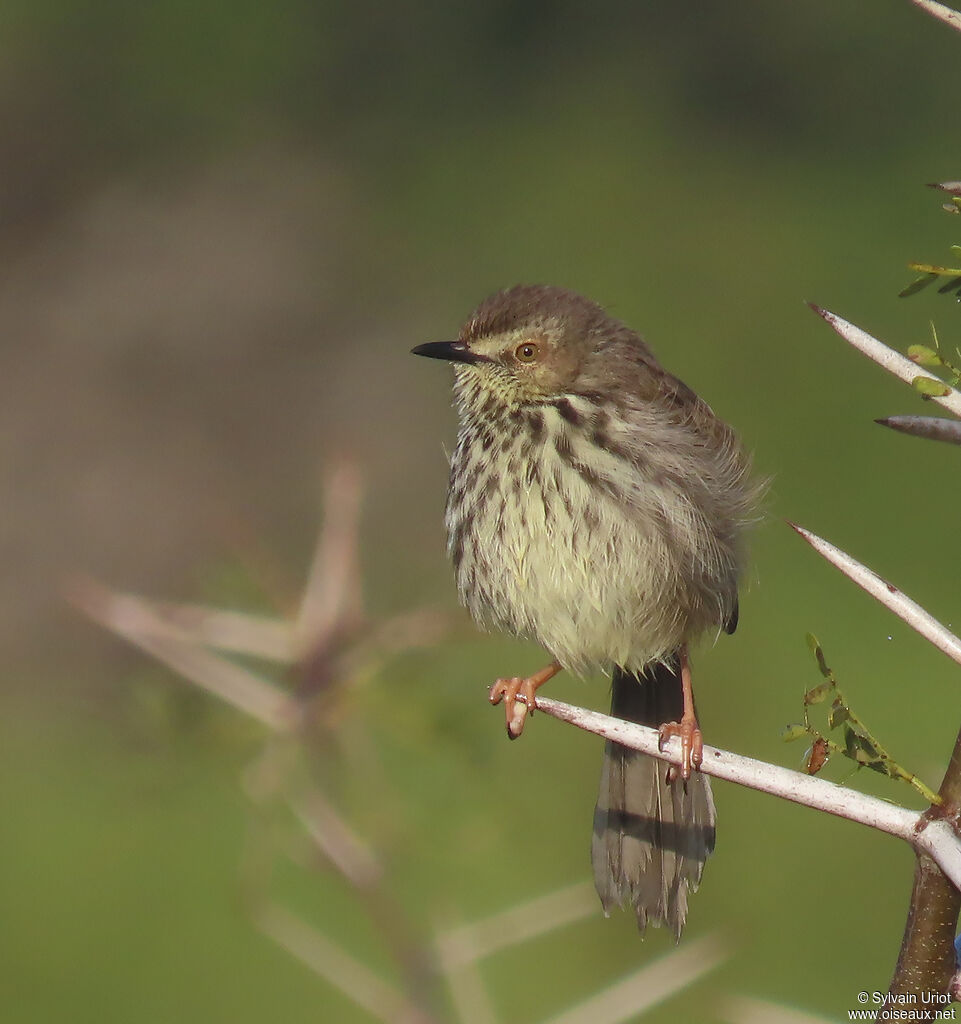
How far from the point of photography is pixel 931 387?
1369 mm

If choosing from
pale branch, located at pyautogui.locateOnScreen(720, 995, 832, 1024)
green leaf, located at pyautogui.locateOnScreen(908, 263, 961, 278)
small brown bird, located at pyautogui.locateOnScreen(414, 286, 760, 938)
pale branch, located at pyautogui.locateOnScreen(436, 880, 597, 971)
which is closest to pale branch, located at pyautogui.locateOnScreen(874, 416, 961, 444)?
green leaf, located at pyautogui.locateOnScreen(908, 263, 961, 278)

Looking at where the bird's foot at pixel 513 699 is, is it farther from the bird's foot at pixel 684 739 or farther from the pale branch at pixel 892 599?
the pale branch at pixel 892 599

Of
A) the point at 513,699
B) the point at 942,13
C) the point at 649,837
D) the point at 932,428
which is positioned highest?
the point at 942,13

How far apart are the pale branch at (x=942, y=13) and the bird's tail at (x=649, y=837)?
64.9 inches

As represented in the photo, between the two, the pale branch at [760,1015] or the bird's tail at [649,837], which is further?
the bird's tail at [649,837]

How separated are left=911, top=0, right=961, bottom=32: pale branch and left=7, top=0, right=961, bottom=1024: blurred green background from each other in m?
4.28

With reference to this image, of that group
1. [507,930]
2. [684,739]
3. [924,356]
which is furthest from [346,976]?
[924,356]

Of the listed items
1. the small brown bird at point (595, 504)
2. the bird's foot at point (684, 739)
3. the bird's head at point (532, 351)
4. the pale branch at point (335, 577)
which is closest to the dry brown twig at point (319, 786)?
the pale branch at point (335, 577)

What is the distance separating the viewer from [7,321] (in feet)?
39.3

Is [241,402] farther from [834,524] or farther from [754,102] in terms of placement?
[834,524]

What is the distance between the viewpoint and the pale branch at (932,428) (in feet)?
4.24

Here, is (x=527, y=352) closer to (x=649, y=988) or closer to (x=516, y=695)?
(x=516, y=695)

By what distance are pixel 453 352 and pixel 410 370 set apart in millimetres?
7947

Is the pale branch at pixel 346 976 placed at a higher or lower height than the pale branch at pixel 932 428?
lower
